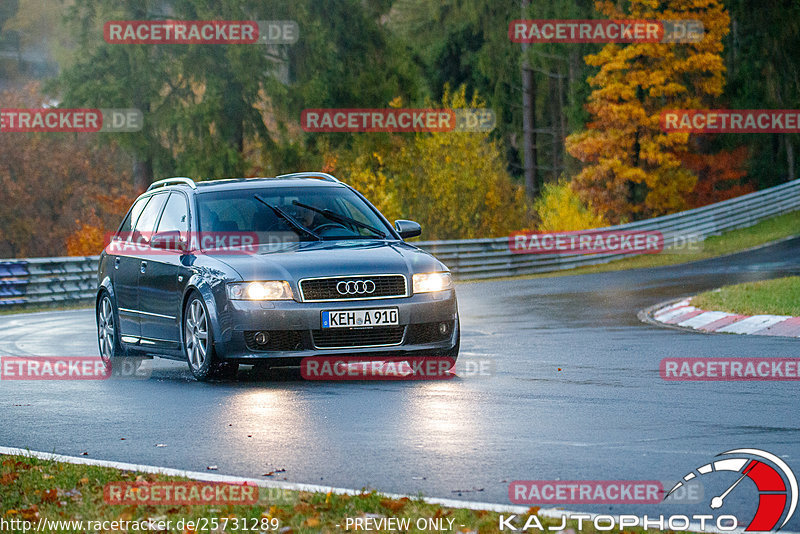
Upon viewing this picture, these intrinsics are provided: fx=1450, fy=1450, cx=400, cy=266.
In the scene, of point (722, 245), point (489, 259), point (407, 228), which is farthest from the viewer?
point (722, 245)

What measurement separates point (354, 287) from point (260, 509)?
5486mm

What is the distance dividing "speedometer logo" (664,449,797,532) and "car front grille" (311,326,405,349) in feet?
14.9

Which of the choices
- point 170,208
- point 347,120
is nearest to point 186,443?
point 170,208

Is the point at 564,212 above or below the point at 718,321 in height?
below

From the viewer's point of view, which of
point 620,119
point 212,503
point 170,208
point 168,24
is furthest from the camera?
point 620,119

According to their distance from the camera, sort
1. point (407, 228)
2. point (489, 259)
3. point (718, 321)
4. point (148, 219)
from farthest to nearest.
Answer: point (489, 259), point (718, 321), point (148, 219), point (407, 228)

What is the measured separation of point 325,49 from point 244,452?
135 ft

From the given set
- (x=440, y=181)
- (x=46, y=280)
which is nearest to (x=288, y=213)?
(x=46, y=280)

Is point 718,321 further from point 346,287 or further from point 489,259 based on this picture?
point 489,259

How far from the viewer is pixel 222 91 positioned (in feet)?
155

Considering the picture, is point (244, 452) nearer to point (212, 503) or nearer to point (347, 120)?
point (212, 503)

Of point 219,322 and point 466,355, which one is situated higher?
point 219,322

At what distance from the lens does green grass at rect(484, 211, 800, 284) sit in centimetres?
3650

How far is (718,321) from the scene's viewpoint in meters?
17.9
